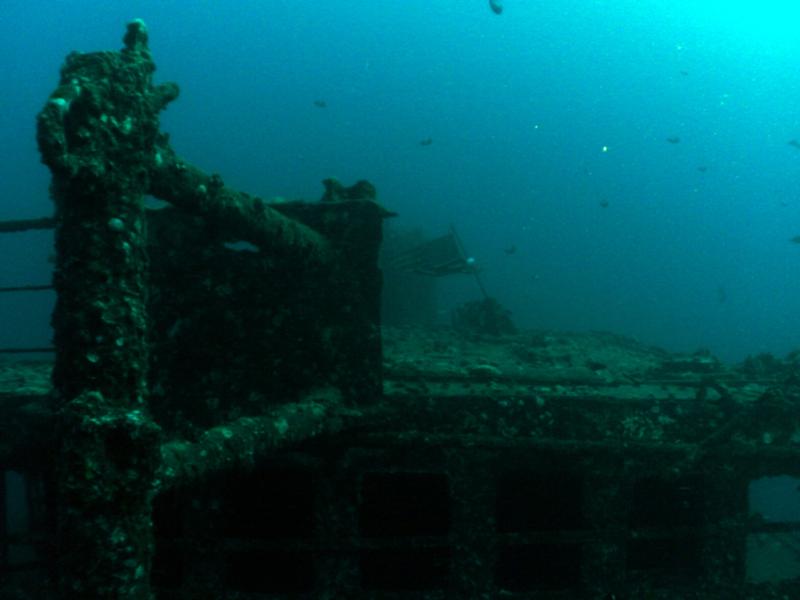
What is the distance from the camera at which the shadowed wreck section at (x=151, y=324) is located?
213 centimetres

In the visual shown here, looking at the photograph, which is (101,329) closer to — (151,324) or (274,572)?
(151,324)

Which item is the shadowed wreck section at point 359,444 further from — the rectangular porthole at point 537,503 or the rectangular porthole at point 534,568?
the rectangular porthole at point 534,568

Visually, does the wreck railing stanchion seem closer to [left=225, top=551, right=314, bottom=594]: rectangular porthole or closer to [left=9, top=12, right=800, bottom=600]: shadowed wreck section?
[left=9, top=12, right=800, bottom=600]: shadowed wreck section

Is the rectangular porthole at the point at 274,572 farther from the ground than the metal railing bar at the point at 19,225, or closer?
closer

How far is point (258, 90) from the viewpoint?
176375 mm

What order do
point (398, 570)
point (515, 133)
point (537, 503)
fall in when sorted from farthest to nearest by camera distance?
1. point (515, 133)
2. point (537, 503)
3. point (398, 570)

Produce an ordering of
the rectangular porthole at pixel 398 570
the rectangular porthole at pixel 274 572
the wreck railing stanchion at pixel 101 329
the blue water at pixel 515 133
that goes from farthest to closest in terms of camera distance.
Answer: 1. the blue water at pixel 515 133
2. the rectangular porthole at pixel 398 570
3. the rectangular porthole at pixel 274 572
4. the wreck railing stanchion at pixel 101 329

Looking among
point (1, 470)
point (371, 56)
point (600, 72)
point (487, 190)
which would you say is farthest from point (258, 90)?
point (1, 470)

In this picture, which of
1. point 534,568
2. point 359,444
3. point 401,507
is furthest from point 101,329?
point 534,568

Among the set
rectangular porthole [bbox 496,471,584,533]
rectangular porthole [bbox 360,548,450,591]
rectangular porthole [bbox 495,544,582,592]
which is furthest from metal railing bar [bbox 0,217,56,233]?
rectangular porthole [bbox 495,544,582,592]

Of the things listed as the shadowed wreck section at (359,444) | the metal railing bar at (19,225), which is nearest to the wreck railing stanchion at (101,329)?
the shadowed wreck section at (359,444)

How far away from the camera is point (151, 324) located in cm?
491

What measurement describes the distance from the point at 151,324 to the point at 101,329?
9.12 ft

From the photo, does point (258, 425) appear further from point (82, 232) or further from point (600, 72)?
point (600, 72)
